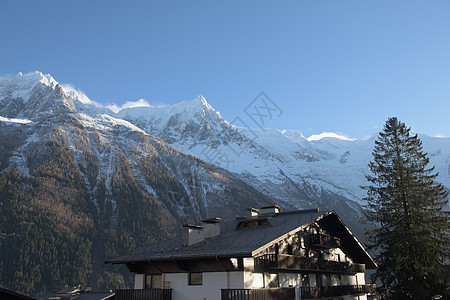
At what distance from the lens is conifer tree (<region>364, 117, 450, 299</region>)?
29.8 m

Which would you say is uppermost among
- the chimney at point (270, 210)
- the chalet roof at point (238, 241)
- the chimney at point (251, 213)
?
the chimney at point (270, 210)

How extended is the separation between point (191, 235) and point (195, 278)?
2.81 meters

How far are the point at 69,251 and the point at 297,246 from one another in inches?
3769

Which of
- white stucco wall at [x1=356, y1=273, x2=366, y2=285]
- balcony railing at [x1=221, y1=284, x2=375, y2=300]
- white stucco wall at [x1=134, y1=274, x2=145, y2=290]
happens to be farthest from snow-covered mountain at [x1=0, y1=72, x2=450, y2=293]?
balcony railing at [x1=221, y1=284, x2=375, y2=300]

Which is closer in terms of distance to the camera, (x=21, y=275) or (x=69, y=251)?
(x=21, y=275)

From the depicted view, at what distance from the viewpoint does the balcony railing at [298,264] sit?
22875 mm

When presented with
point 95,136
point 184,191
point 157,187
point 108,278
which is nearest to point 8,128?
point 95,136

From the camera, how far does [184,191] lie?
169m

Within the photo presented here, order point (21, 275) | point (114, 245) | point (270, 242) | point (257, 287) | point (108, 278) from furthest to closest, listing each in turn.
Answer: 1. point (114, 245)
2. point (108, 278)
3. point (21, 275)
4. point (257, 287)
5. point (270, 242)

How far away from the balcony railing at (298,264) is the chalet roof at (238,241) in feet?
4.56

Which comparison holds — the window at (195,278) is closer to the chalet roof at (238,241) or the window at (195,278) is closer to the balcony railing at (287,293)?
the chalet roof at (238,241)

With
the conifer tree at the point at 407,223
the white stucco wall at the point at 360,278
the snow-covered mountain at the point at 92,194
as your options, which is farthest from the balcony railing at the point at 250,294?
the snow-covered mountain at the point at 92,194

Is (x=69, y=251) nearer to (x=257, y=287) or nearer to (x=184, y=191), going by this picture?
(x=184, y=191)

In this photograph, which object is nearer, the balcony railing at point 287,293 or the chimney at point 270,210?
the balcony railing at point 287,293
